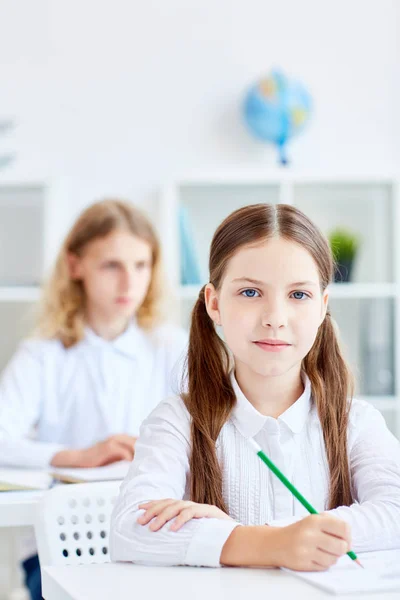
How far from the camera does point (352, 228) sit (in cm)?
354

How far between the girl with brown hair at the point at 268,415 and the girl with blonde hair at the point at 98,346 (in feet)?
3.87

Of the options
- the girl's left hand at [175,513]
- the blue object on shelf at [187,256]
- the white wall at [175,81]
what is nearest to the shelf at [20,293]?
the white wall at [175,81]

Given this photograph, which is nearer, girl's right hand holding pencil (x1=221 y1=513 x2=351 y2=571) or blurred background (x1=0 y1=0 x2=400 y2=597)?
girl's right hand holding pencil (x1=221 y1=513 x2=351 y2=571)

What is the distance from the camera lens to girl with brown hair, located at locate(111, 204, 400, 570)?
1.30 meters

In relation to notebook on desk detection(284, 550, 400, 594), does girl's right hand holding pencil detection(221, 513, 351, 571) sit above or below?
above

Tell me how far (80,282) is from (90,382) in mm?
316

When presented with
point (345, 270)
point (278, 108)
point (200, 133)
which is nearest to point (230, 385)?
point (345, 270)

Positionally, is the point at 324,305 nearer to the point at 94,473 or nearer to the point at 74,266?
the point at 94,473

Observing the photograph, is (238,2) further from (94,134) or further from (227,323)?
(227,323)

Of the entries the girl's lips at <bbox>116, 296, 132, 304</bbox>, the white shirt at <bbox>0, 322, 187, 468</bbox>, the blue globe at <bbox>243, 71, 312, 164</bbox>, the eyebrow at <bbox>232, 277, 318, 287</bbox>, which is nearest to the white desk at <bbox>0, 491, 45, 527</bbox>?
the eyebrow at <bbox>232, 277, 318, 287</bbox>

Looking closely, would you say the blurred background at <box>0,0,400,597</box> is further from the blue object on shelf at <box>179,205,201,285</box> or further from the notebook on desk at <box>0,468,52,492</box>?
the notebook on desk at <box>0,468,52,492</box>

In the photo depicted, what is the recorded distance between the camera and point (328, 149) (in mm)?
3795

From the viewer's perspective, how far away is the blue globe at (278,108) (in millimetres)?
3568

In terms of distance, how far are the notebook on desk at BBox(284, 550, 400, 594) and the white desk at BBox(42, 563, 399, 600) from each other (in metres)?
0.01
